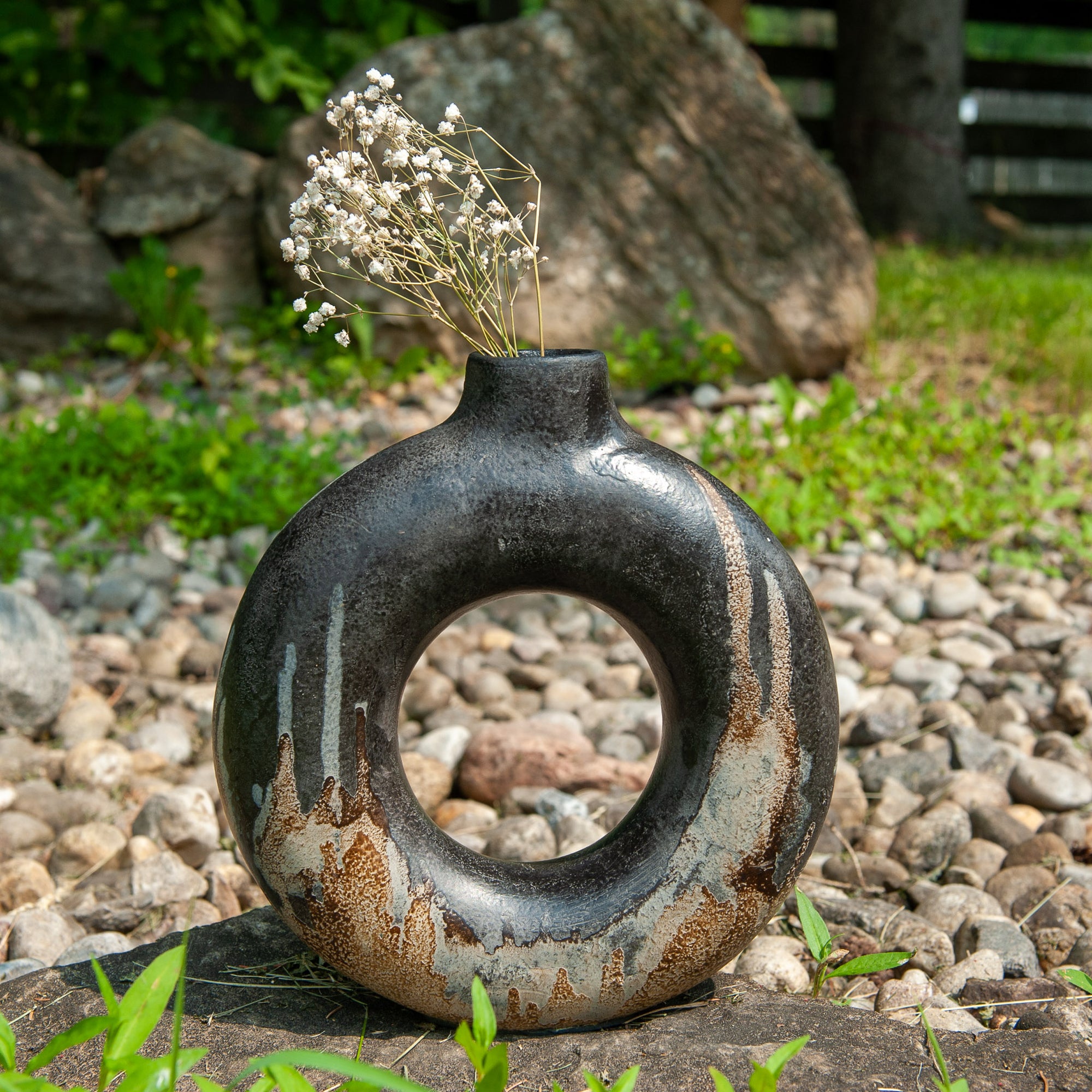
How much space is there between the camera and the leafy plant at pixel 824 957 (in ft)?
5.35

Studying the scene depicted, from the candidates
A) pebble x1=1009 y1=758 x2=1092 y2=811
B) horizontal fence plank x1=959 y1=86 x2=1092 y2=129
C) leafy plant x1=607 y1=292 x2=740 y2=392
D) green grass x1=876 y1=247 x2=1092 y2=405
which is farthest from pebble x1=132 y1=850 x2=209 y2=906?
horizontal fence plank x1=959 y1=86 x2=1092 y2=129

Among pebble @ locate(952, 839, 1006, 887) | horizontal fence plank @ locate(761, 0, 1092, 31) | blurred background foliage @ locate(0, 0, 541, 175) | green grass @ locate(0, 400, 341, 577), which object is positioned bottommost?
pebble @ locate(952, 839, 1006, 887)

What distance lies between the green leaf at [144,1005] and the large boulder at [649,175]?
353 cm

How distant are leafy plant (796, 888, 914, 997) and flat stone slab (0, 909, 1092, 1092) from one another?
70 mm

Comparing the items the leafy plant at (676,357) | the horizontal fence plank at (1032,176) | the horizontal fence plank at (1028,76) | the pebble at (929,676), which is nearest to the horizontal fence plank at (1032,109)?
the horizontal fence plank at (1032,176)

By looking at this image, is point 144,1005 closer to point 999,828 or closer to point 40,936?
point 40,936

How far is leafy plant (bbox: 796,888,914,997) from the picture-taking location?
Result: 5.35 feet

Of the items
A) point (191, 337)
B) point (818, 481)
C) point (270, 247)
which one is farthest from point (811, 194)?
point (191, 337)

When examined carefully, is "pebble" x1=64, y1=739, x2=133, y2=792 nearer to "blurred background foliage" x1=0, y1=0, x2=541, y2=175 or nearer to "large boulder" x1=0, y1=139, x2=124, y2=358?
"large boulder" x1=0, y1=139, x2=124, y2=358

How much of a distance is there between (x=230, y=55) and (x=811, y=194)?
293 centimetres

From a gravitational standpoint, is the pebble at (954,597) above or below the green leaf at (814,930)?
below

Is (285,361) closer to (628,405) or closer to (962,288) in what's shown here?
(628,405)

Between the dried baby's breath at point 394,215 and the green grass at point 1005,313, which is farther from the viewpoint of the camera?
the green grass at point 1005,313

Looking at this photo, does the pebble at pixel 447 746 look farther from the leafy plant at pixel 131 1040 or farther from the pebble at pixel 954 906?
the leafy plant at pixel 131 1040
